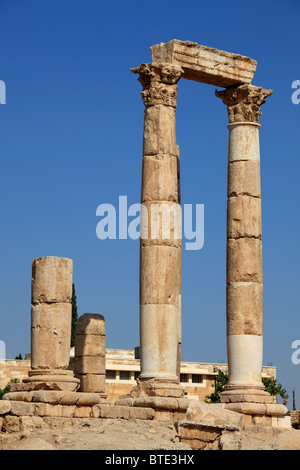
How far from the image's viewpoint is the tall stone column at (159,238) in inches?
1187

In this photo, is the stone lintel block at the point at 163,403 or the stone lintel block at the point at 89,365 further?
the stone lintel block at the point at 89,365

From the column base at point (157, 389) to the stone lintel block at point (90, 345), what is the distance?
7.47 meters

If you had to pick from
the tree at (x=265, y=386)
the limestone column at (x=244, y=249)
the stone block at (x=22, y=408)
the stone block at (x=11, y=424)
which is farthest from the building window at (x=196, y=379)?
the stone block at (x=11, y=424)

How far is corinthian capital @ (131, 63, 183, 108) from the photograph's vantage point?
31734 millimetres

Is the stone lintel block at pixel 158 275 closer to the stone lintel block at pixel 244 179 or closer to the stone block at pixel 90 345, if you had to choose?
the stone lintel block at pixel 244 179

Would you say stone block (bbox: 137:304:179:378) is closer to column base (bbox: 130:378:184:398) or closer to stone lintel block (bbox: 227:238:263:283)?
column base (bbox: 130:378:184:398)

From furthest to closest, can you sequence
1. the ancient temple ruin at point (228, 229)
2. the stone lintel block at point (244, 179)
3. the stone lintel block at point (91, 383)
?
the stone lintel block at point (91, 383) < the stone lintel block at point (244, 179) < the ancient temple ruin at point (228, 229)

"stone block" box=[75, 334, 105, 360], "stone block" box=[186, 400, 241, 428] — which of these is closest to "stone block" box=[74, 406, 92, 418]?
"stone block" box=[186, 400, 241, 428]

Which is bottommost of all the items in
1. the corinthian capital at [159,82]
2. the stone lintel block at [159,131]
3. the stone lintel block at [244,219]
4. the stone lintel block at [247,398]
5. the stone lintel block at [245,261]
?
the stone lintel block at [247,398]

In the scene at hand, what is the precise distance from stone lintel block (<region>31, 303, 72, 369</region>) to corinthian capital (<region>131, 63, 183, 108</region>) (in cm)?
679

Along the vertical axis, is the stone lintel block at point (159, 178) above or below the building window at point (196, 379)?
above

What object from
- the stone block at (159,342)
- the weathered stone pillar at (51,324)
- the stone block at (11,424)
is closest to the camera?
the stone block at (11,424)
